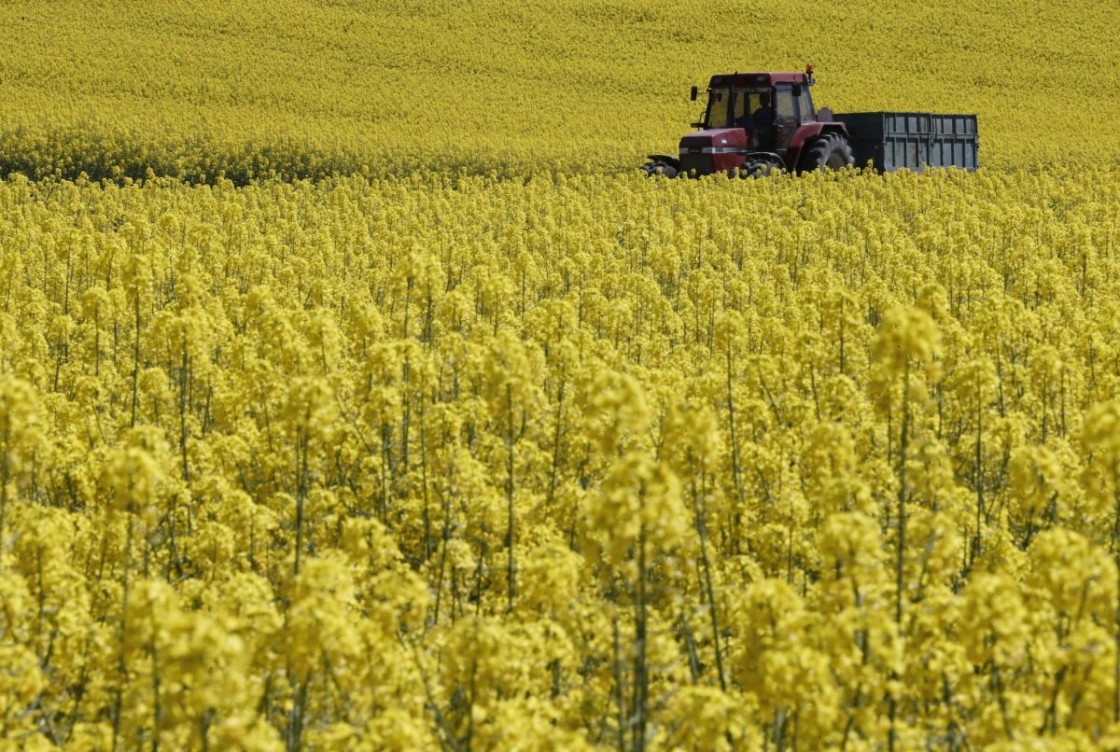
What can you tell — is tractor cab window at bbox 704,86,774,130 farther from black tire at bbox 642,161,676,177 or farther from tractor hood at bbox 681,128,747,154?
black tire at bbox 642,161,676,177

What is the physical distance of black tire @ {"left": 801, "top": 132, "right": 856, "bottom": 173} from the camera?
27.5 meters

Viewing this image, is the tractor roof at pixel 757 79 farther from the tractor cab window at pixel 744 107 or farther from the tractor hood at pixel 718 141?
the tractor hood at pixel 718 141

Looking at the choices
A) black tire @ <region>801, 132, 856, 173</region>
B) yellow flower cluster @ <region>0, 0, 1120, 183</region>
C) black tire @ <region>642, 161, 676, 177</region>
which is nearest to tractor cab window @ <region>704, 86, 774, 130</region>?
black tire @ <region>801, 132, 856, 173</region>

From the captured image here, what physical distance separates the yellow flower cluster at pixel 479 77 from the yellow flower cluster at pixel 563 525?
70.8 feet

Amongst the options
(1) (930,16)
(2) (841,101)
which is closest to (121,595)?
(2) (841,101)

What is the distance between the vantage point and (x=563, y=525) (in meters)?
7.10

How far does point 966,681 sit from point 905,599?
0.71 metres

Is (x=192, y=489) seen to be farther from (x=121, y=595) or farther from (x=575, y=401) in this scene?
(x=575, y=401)

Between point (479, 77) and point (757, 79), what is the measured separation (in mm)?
24247

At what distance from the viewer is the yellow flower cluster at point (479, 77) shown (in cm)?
3378

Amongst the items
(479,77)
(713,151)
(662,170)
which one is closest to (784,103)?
(713,151)

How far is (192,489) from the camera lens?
24.2 feet

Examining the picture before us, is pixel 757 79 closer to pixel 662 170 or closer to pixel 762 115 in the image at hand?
pixel 762 115

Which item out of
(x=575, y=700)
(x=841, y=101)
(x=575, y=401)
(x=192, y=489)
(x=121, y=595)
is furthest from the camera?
(x=841, y=101)
